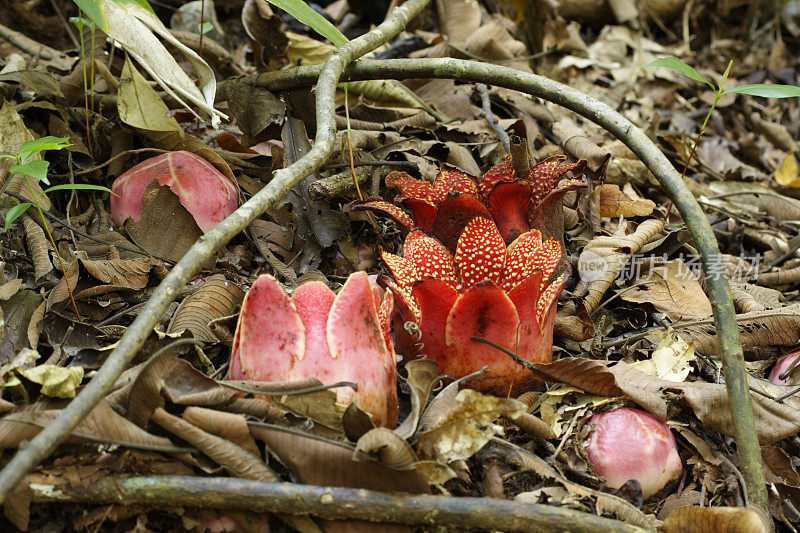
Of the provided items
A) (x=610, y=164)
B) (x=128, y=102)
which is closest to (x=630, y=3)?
(x=610, y=164)

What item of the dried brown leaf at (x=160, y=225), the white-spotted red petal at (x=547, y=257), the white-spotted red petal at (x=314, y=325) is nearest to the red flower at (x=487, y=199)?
the white-spotted red petal at (x=547, y=257)

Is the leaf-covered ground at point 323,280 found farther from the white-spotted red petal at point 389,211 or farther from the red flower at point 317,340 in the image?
the white-spotted red petal at point 389,211

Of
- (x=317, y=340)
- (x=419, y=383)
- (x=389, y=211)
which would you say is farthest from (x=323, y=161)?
(x=419, y=383)

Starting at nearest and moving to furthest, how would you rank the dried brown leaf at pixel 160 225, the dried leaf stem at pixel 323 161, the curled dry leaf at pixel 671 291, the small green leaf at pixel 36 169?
1. the dried leaf stem at pixel 323 161
2. the small green leaf at pixel 36 169
3. the dried brown leaf at pixel 160 225
4. the curled dry leaf at pixel 671 291

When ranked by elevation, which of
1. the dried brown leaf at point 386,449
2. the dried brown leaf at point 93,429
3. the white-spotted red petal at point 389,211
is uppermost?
the white-spotted red petal at point 389,211

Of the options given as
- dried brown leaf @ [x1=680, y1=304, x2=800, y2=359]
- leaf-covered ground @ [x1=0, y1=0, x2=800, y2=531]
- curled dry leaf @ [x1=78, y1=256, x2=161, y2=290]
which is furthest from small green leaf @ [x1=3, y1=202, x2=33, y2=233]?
dried brown leaf @ [x1=680, y1=304, x2=800, y2=359]

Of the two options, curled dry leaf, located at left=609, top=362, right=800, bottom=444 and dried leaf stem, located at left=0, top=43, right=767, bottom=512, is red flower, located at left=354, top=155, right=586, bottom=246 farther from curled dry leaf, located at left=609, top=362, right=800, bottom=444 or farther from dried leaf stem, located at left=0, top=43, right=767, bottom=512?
curled dry leaf, located at left=609, top=362, right=800, bottom=444

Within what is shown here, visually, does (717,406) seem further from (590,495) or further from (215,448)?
(215,448)
